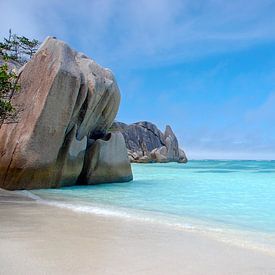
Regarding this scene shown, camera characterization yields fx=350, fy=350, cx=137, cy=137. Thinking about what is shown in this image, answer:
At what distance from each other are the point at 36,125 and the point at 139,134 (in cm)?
5122

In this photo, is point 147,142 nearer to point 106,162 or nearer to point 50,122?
point 106,162

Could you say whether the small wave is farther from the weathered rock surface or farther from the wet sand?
the weathered rock surface

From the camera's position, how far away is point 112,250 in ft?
14.0

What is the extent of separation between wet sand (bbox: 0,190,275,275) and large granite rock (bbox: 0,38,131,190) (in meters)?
6.16

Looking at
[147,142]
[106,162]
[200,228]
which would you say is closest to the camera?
[200,228]

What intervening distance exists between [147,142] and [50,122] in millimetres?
51081

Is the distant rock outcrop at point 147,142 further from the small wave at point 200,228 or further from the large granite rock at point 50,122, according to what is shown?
the small wave at point 200,228

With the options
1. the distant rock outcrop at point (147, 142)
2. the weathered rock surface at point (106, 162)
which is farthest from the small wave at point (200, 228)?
the distant rock outcrop at point (147, 142)

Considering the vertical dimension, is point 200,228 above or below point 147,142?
below

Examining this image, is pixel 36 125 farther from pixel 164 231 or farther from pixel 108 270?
pixel 108 270

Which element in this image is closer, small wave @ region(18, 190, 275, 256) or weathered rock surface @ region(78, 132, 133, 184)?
small wave @ region(18, 190, 275, 256)

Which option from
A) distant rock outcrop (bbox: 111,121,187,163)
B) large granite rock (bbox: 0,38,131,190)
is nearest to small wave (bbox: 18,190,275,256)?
large granite rock (bbox: 0,38,131,190)

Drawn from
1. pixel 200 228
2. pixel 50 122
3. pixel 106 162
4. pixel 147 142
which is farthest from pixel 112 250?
pixel 147 142

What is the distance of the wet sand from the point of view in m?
3.56
